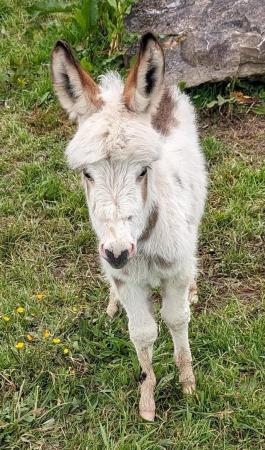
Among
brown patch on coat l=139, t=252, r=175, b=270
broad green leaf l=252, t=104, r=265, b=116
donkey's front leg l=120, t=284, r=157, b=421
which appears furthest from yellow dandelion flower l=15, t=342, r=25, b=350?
broad green leaf l=252, t=104, r=265, b=116

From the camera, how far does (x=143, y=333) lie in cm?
341

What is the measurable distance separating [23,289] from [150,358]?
3.90 feet

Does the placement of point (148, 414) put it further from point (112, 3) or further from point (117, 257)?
point (112, 3)

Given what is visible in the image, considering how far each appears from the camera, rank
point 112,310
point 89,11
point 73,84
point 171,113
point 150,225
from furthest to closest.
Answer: point 89,11
point 112,310
point 171,113
point 150,225
point 73,84

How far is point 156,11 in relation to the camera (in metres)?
6.24

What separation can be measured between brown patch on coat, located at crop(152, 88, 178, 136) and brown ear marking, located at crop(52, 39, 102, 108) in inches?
27.7

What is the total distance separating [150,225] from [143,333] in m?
0.63

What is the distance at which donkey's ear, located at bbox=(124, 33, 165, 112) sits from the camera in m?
2.71

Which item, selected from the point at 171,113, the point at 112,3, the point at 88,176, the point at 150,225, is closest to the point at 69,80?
the point at 88,176

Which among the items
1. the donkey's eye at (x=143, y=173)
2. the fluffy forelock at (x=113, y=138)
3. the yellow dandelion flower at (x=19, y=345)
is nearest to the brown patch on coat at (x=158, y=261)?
the donkey's eye at (x=143, y=173)

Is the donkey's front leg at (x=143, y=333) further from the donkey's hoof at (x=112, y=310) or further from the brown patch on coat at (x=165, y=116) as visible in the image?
the brown patch on coat at (x=165, y=116)

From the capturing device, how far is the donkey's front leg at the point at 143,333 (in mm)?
3314

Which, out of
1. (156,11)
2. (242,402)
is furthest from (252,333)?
(156,11)

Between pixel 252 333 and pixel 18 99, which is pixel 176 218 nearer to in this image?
pixel 252 333
